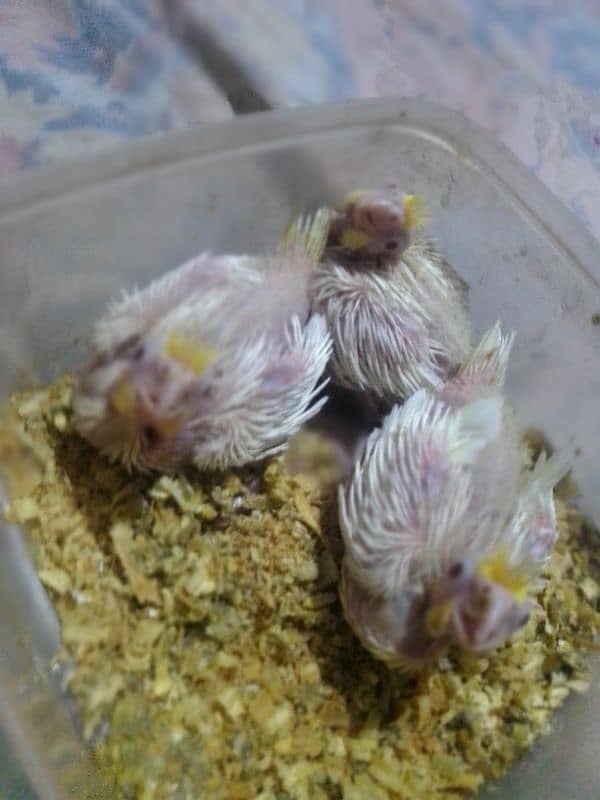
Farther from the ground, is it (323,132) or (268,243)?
(323,132)

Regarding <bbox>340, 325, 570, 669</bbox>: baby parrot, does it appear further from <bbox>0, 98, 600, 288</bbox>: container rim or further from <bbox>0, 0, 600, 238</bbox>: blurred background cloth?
<bbox>0, 0, 600, 238</bbox>: blurred background cloth

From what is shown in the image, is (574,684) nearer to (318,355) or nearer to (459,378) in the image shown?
(459,378)

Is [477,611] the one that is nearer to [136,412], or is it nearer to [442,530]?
[442,530]

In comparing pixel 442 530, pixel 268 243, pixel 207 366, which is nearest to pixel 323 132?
pixel 268 243

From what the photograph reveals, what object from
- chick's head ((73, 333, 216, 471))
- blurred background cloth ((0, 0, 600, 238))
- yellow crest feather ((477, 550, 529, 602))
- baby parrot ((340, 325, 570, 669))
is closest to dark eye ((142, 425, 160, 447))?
chick's head ((73, 333, 216, 471))

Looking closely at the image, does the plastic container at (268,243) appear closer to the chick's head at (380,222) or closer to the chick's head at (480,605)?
the chick's head at (380,222)

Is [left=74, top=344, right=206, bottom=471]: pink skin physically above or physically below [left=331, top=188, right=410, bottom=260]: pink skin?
below
